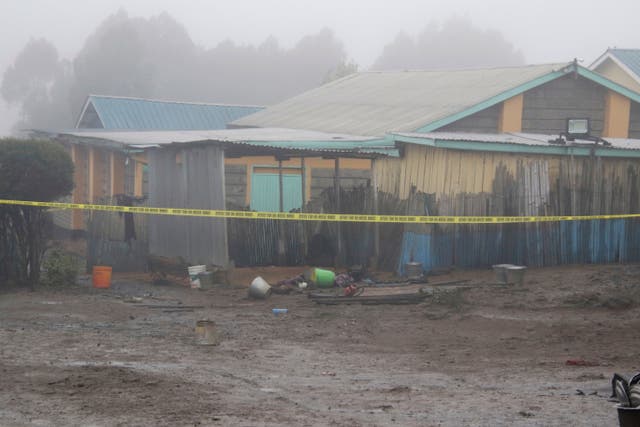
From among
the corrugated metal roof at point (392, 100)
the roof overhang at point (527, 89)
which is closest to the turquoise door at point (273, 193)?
the corrugated metal roof at point (392, 100)

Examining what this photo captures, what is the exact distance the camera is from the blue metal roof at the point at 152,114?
31797mm

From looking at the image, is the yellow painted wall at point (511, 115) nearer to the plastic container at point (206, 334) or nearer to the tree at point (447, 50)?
the plastic container at point (206, 334)

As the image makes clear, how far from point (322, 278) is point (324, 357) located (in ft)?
19.0

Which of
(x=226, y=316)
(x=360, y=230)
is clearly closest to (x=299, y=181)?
(x=360, y=230)

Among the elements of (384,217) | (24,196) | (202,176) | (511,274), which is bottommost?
(511,274)

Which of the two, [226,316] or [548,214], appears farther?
[548,214]

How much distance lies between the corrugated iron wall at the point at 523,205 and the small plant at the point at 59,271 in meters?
5.54

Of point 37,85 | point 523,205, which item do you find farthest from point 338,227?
point 37,85

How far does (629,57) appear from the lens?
111 feet

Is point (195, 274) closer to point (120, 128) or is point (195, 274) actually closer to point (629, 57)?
point (120, 128)

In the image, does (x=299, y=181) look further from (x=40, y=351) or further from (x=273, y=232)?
(x=40, y=351)

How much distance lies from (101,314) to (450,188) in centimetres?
685

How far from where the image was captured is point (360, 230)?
18.8 meters

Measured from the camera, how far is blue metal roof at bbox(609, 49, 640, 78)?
32812 millimetres
